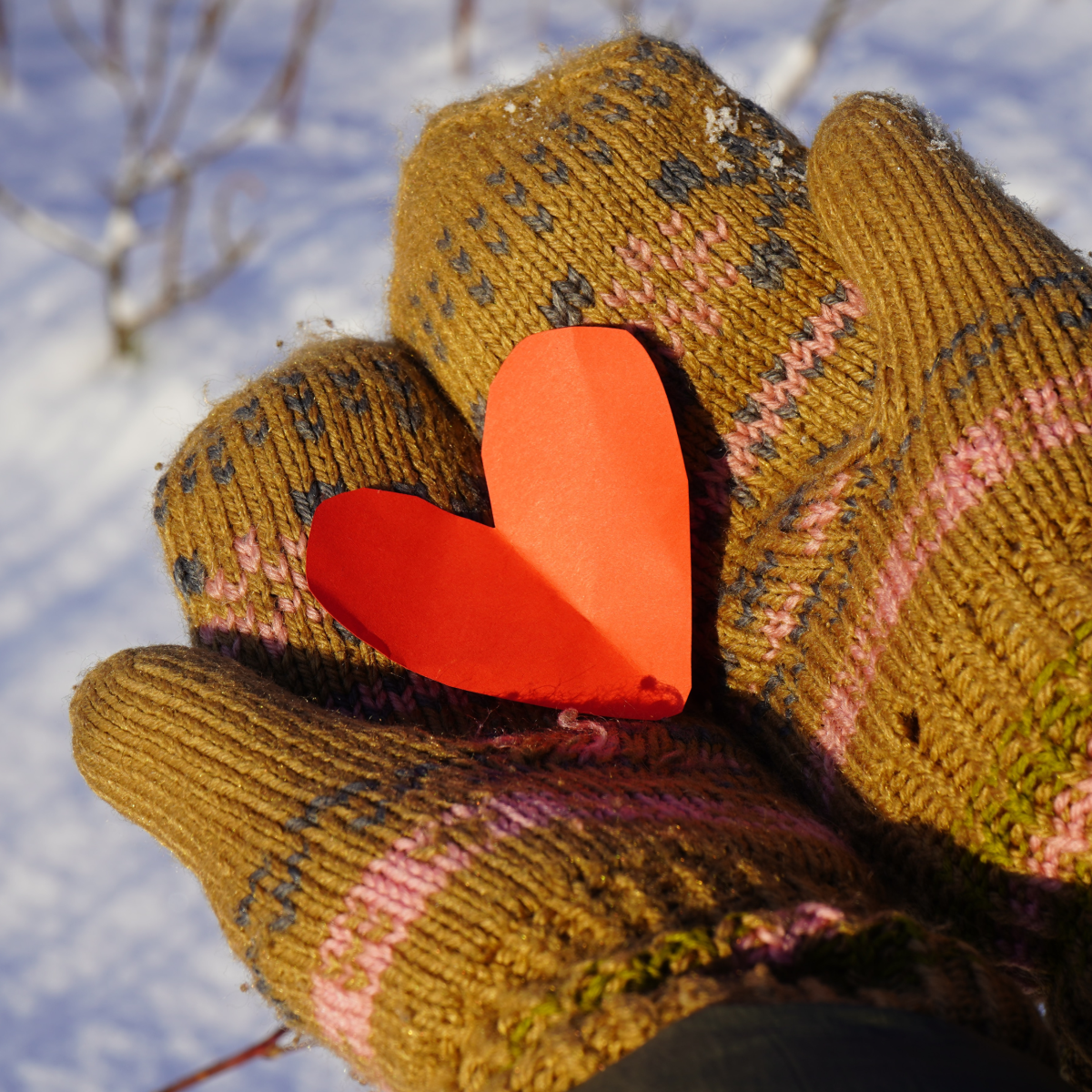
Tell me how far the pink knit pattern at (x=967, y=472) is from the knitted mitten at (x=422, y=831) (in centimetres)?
11

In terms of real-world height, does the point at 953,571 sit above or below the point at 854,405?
below

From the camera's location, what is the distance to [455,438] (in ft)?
2.06

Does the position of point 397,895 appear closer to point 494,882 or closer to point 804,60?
point 494,882

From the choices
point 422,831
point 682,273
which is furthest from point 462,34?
point 422,831

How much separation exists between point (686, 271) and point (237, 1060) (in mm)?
655

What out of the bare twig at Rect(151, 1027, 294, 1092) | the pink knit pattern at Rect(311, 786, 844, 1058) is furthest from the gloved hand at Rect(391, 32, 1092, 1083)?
the bare twig at Rect(151, 1027, 294, 1092)

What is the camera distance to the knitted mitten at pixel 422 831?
0.35 meters


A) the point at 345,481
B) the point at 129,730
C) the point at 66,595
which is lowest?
the point at 129,730

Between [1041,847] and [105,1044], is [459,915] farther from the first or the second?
[105,1044]

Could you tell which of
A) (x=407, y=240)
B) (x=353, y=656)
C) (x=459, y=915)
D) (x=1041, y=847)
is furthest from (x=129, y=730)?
(x=1041, y=847)

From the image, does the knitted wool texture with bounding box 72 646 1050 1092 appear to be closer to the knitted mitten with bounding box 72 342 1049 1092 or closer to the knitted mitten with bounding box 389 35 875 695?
the knitted mitten with bounding box 72 342 1049 1092

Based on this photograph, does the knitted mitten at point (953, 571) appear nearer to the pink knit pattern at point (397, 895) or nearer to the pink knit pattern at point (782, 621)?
the pink knit pattern at point (782, 621)

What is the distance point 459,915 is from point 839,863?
7.3 inches

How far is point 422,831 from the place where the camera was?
0.42 m
